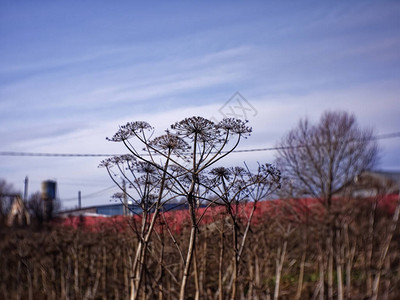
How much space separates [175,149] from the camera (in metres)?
3.86

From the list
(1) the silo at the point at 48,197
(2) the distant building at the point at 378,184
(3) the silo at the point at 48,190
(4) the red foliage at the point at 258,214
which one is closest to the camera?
(4) the red foliage at the point at 258,214

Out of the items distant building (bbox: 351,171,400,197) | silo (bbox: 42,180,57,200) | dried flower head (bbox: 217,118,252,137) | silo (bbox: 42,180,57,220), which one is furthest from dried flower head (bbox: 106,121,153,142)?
silo (bbox: 42,180,57,200)

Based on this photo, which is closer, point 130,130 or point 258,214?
point 130,130

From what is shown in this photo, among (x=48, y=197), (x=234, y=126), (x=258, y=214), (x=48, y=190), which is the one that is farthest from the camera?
(x=48, y=190)

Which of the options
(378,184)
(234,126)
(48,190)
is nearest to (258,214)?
(378,184)

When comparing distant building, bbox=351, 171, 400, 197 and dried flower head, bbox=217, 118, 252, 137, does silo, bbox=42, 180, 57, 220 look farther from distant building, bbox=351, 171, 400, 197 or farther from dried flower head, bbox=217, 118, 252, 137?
dried flower head, bbox=217, 118, 252, 137

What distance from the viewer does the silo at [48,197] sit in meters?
A: 15.5

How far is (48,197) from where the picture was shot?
17812mm

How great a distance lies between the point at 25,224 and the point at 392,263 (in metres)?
9.18

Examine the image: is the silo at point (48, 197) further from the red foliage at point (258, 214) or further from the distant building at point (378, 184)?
the distant building at point (378, 184)

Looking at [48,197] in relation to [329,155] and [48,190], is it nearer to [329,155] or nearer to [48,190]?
[48,190]

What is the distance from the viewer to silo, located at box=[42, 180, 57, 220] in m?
15.5

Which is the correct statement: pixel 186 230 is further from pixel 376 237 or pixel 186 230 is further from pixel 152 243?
pixel 376 237

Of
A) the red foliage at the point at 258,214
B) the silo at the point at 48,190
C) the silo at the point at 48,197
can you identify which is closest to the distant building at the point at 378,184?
the red foliage at the point at 258,214
